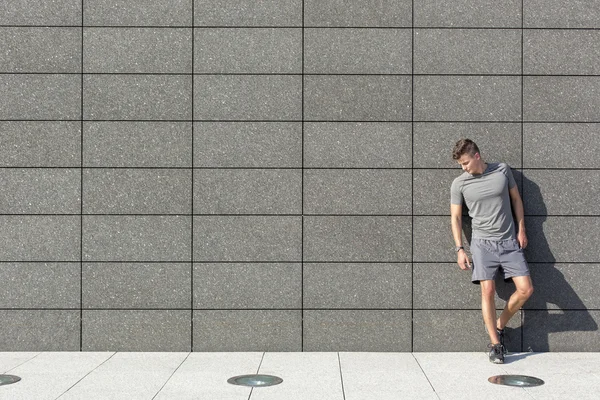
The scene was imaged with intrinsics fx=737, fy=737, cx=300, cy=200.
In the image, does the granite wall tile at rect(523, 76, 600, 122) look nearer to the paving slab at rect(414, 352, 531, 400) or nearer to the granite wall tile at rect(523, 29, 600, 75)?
the granite wall tile at rect(523, 29, 600, 75)

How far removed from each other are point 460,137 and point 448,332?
77.3 inches

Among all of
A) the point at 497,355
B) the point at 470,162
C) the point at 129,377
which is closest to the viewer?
the point at 129,377

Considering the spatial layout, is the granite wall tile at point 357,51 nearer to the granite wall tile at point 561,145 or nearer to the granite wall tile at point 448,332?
the granite wall tile at point 561,145

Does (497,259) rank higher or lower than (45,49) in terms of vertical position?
lower

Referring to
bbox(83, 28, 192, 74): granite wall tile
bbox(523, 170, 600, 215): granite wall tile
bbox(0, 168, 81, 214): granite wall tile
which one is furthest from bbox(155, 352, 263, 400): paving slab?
bbox(523, 170, 600, 215): granite wall tile

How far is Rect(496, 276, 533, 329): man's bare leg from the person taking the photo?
6.94m

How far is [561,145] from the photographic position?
741 centimetres

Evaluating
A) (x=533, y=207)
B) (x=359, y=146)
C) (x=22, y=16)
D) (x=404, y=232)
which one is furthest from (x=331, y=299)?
(x=22, y=16)

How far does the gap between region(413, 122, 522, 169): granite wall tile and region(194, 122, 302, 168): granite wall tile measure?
124 cm

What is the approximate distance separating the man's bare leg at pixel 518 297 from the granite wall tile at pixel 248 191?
87.3 inches

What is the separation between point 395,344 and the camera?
24.2 feet

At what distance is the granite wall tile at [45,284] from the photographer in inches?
292

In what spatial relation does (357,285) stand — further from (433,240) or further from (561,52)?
(561,52)

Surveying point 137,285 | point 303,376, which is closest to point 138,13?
point 137,285
